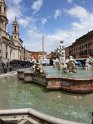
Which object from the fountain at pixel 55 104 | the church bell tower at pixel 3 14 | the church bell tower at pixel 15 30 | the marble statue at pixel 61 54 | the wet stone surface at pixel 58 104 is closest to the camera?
the fountain at pixel 55 104

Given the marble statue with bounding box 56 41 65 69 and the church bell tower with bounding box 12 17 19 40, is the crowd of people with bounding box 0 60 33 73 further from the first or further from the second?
the church bell tower with bounding box 12 17 19 40

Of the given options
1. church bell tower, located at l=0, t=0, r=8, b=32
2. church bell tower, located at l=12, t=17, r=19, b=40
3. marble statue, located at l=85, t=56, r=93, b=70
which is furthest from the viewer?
church bell tower, located at l=12, t=17, r=19, b=40

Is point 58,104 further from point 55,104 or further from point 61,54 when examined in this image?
point 61,54

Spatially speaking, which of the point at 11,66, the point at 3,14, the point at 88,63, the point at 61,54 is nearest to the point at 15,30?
the point at 3,14

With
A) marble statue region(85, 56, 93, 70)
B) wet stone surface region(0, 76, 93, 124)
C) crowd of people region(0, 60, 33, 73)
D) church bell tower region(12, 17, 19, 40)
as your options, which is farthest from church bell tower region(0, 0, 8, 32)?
wet stone surface region(0, 76, 93, 124)

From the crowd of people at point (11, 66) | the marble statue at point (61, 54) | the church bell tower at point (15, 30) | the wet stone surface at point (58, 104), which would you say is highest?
the church bell tower at point (15, 30)

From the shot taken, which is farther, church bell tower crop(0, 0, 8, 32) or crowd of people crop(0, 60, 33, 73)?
church bell tower crop(0, 0, 8, 32)

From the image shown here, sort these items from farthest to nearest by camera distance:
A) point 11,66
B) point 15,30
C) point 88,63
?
point 15,30, point 11,66, point 88,63

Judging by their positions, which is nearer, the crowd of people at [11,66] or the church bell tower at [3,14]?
the crowd of people at [11,66]

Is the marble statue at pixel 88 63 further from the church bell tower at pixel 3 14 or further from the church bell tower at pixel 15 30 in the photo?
the church bell tower at pixel 15 30

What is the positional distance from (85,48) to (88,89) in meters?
86.7

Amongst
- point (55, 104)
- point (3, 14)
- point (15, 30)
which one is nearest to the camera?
point (55, 104)

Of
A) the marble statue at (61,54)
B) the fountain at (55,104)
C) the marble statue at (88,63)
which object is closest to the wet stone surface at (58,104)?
the fountain at (55,104)

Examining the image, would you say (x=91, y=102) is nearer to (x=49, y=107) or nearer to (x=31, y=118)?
(x=49, y=107)
